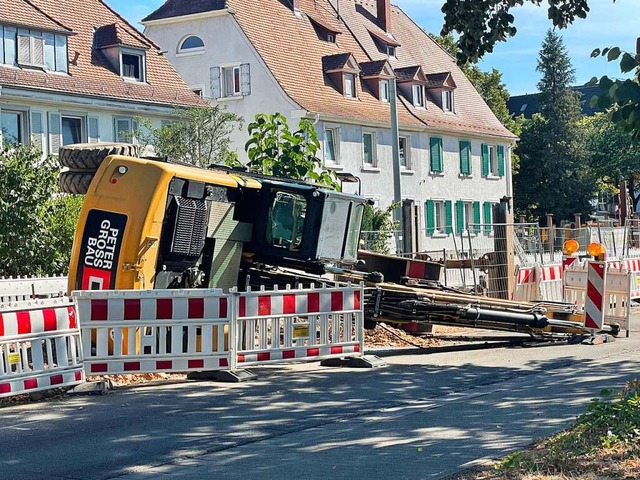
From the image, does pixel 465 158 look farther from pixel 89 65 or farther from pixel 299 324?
pixel 299 324

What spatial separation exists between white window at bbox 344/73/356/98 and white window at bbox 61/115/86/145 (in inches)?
634

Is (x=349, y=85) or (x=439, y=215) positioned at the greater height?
(x=349, y=85)

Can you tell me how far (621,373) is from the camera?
12.9 metres

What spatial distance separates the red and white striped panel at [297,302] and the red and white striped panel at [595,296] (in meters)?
4.65

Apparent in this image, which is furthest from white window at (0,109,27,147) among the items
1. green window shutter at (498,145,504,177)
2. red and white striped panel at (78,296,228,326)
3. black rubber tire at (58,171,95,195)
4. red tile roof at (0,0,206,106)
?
green window shutter at (498,145,504,177)

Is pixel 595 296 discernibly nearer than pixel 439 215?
Yes

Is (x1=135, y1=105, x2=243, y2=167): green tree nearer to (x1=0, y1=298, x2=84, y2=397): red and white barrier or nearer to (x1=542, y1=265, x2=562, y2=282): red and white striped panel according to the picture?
(x1=542, y1=265, x2=562, y2=282): red and white striped panel

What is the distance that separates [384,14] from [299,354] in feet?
153

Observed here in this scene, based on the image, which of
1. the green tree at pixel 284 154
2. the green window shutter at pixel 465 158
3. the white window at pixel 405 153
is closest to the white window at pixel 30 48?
the green tree at pixel 284 154

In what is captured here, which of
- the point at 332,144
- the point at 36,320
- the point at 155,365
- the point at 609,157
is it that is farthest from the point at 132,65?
the point at 609,157

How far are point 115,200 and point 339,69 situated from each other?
119 ft

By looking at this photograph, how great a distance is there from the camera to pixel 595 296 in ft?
56.7

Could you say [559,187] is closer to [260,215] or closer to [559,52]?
[559,52]

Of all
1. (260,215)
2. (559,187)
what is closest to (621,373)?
(260,215)
